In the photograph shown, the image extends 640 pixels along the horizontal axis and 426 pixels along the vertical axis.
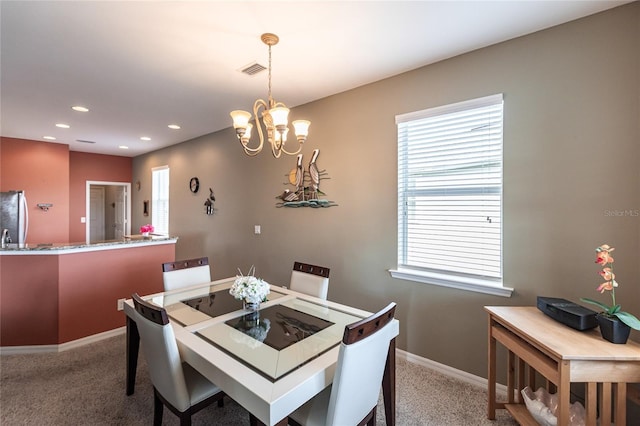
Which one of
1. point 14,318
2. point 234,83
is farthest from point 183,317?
point 14,318

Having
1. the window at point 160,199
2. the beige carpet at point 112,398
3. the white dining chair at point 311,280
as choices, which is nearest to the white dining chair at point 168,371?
the beige carpet at point 112,398

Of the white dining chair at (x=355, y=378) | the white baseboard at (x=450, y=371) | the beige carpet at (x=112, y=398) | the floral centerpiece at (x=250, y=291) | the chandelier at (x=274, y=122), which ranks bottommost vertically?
the beige carpet at (x=112, y=398)

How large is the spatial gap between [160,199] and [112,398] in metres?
4.62

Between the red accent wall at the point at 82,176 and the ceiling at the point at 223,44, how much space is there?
10.5ft

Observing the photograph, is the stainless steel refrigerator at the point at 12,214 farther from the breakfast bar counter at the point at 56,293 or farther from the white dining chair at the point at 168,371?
the white dining chair at the point at 168,371

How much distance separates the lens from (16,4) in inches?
70.3

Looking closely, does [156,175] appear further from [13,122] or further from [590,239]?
[590,239]

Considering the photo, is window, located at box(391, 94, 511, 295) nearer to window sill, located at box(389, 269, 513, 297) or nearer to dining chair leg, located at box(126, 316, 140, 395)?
window sill, located at box(389, 269, 513, 297)

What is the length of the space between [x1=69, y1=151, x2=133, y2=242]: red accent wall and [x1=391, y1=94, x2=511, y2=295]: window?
687 centimetres

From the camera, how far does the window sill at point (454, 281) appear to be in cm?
224

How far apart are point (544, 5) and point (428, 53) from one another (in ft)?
2.51

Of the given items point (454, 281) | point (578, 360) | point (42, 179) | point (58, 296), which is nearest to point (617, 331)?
point (578, 360)

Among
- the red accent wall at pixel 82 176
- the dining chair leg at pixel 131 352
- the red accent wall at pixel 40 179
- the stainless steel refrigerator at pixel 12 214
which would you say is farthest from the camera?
the red accent wall at pixel 82 176

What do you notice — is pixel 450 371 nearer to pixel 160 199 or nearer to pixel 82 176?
pixel 160 199
